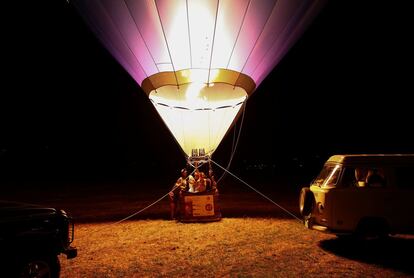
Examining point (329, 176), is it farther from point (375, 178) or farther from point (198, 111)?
point (198, 111)

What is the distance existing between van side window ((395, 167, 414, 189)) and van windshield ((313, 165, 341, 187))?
1105 millimetres

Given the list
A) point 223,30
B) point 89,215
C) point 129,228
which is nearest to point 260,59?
point 223,30

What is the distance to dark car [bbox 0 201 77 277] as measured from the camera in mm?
4660

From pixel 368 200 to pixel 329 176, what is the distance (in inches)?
34.7

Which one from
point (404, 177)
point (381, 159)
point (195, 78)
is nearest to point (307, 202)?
point (381, 159)

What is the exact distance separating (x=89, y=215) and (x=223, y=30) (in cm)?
685

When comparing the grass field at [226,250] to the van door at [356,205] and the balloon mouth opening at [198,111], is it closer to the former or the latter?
the van door at [356,205]

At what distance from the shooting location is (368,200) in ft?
24.9

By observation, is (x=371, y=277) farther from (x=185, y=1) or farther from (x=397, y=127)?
(x=397, y=127)

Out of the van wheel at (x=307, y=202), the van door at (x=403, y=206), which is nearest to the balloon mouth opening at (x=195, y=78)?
the van wheel at (x=307, y=202)

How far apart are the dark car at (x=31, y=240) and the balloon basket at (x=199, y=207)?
5.48 m

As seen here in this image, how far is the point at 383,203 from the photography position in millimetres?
7562

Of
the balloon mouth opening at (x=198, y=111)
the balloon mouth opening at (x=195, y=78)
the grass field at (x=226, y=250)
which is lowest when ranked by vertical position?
the grass field at (x=226, y=250)

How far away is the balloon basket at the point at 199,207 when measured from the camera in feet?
35.5
